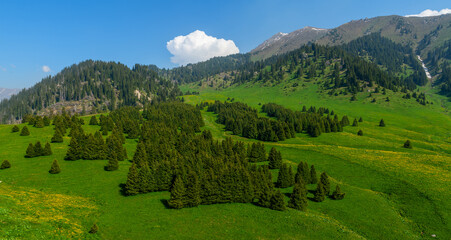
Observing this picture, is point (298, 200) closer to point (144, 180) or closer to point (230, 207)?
point (230, 207)

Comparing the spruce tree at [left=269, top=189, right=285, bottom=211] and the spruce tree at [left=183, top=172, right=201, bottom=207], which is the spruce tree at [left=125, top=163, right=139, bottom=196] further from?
the spruce tree at [left=269, top=189, right=285, bottom=211]

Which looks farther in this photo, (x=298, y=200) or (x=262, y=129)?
(x=262, y=129)

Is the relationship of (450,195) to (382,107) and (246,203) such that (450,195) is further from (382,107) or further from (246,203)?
(382,107)

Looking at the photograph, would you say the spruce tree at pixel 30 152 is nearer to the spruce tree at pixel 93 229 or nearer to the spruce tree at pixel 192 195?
the spruce tree at pixel 93 229

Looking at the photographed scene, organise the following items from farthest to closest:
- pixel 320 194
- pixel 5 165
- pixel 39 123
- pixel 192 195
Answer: pixel 39 123 → pixel 5 165 → pixel 320 194 → pixel 192 195

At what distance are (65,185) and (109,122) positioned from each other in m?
70.0

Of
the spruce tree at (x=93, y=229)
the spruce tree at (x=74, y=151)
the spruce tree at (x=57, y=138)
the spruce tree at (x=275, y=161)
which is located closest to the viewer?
the spruce tree at (x=93, y=229)

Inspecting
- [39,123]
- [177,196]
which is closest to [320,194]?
[177,196]

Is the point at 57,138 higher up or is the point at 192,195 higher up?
the point at 57,138

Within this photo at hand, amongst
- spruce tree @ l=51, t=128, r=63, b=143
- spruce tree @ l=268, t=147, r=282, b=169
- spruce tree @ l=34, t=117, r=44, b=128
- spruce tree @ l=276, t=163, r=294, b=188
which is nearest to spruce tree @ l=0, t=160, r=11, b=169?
spruce tree @ l=51, t=128, r=63, b=143

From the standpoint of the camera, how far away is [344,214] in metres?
43.1

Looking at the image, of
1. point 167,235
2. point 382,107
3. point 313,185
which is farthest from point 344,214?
point 382,107

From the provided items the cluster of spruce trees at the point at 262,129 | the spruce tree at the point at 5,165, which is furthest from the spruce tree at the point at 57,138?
the cluster of spruce trees at the point at 262,129

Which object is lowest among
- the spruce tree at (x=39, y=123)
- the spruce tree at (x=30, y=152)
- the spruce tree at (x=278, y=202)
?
the spruce tree at (x=278, y=202)
